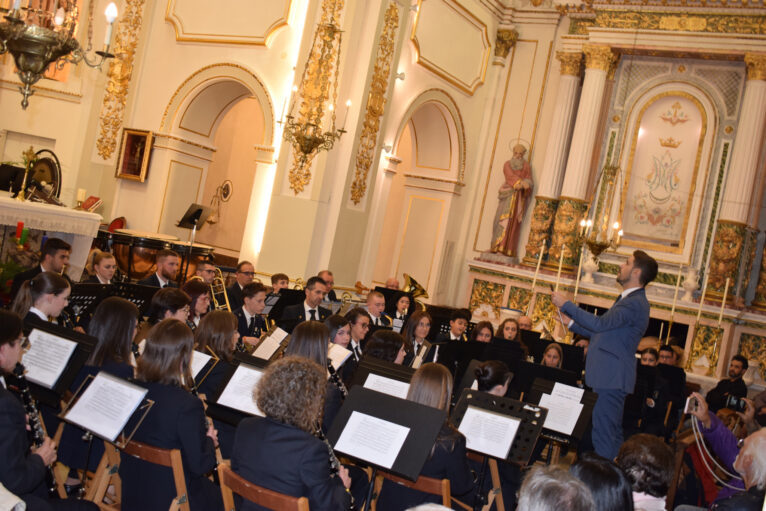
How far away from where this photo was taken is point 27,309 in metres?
5.04

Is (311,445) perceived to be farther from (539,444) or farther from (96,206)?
(96,206)

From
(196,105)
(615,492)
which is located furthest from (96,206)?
(615,492)

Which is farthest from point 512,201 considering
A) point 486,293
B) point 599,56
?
point 599,56

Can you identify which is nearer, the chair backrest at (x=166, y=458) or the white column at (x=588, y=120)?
the chair backrest at (x=166, y=458)

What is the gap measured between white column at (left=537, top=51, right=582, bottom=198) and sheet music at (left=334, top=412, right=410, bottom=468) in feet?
34.2

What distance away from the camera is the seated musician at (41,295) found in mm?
5020

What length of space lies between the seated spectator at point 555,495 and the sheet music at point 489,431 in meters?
2.16

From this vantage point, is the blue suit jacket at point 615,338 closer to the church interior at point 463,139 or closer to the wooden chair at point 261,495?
the wooden chair at point 261,495

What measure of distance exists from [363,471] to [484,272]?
936 centimetres

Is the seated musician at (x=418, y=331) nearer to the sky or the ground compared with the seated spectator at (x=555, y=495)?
nearer to the ground

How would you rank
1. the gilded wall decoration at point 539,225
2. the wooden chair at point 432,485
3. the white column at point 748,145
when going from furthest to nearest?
the gilded wall decoration at point 539,225, the white column at point 748,145, the wooden chair at point 432,485

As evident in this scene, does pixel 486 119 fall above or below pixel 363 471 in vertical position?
above

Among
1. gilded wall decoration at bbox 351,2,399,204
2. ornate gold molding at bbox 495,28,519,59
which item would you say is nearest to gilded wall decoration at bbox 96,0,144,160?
gilded wall decoration at bbox 351,2,399,204

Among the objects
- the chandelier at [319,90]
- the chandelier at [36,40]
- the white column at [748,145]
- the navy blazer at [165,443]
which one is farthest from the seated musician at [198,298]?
the white column at [748,145]
